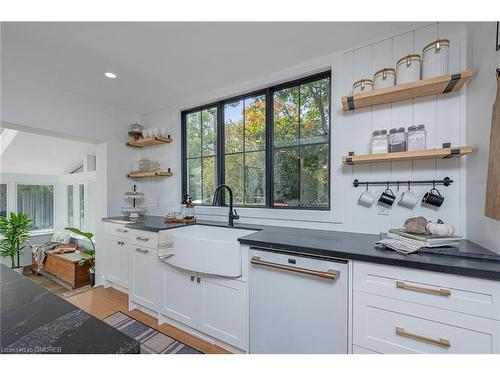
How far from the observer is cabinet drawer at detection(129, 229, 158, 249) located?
6.70 feet

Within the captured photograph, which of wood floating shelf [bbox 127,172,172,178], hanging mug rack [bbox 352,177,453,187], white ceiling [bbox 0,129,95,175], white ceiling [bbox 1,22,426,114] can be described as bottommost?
hanging mug rack [bbox 352,177,453,187]

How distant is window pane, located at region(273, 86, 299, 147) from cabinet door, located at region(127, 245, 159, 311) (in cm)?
168

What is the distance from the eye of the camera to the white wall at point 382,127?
4.76 feet

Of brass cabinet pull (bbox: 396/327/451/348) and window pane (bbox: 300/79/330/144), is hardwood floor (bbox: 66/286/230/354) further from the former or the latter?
window pane (bbox: 300/79/330/144)

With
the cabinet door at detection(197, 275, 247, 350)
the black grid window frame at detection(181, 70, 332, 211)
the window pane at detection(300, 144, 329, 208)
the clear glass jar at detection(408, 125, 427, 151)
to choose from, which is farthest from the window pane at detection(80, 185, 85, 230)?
the clear glass jar at detection(408, 125, 427, 151)

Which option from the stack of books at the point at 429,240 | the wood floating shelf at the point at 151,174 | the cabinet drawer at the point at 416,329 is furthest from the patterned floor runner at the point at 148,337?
the stack of books at the point at 429,240

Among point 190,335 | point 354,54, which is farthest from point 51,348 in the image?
point 354,54

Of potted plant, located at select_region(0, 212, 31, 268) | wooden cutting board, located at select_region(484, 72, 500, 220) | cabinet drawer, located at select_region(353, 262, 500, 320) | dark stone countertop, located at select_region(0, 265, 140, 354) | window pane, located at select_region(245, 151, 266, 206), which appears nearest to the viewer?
dark stone countertop, located at select_region(0, 265, 140, 354)

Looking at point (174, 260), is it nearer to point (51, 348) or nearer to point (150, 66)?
point (51, 348)

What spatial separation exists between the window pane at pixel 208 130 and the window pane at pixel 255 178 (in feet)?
1.81

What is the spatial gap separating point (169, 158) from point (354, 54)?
7.79 ft

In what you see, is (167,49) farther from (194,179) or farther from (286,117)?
(194,179)

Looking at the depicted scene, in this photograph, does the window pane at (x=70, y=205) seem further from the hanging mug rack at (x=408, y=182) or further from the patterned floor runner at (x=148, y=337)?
the hanging mug rack at (x=408, y=182)

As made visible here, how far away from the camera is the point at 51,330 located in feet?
1.78
